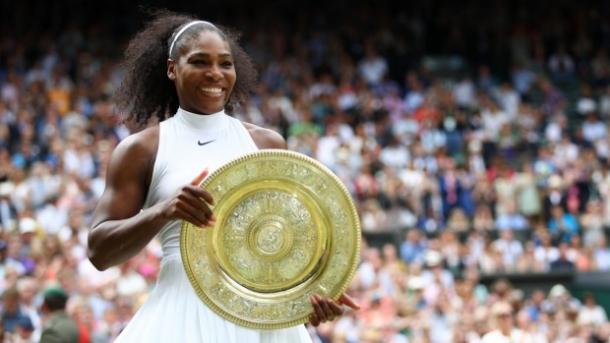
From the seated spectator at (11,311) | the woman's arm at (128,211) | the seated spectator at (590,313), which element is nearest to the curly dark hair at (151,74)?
the woman's arm at (128,211)

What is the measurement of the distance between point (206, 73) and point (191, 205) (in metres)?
0.59

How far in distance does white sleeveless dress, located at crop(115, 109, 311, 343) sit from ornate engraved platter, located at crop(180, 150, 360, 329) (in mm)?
106

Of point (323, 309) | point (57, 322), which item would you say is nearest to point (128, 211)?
point (323, 309)

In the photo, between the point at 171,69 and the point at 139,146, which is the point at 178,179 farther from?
the point at 171,69

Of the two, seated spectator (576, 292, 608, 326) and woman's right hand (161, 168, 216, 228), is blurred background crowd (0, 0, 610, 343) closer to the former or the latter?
seated spectator (576, 292, 608, 326)

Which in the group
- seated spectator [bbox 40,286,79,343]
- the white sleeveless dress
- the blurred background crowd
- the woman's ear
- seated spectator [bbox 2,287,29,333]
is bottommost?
the blurred background crowd

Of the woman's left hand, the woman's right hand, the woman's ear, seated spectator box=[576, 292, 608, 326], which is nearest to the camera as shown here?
the woman's right hand

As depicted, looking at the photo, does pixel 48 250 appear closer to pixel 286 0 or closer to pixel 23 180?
pixel 23 180

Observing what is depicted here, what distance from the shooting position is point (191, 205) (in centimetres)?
339

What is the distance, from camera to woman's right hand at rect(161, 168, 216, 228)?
11.1 feet

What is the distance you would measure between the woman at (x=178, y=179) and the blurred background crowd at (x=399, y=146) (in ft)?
13.0

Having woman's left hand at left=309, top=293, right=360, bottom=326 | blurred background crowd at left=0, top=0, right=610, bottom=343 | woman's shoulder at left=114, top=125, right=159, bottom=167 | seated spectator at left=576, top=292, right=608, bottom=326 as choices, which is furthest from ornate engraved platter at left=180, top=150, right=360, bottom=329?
seated spectator at left=576, top=292, right=608, bottom=326

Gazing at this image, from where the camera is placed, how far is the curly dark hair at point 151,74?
4.16 metres

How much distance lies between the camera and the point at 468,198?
15.9 meters
